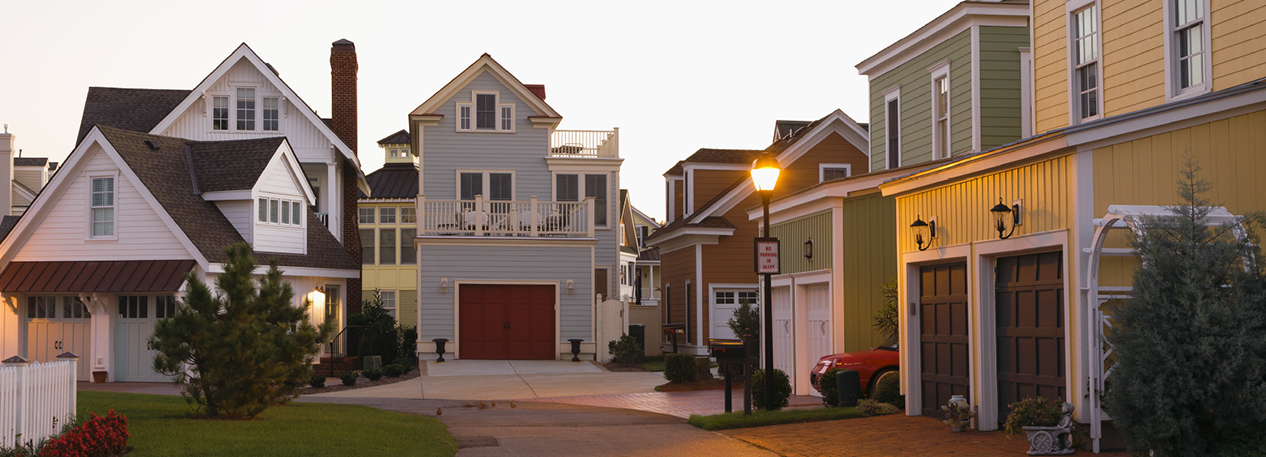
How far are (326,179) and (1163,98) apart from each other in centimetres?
2569

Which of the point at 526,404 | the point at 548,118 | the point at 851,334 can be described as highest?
the point at 548,118

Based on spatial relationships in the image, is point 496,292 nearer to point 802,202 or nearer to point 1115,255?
point 802,202

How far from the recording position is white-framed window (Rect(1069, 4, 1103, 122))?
1658 centimetres

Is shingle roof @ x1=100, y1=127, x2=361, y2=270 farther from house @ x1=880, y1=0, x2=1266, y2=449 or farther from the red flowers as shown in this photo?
house @ x1=880, y1=0, x2=1266, y2=449

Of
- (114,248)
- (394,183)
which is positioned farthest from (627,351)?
(394,183)

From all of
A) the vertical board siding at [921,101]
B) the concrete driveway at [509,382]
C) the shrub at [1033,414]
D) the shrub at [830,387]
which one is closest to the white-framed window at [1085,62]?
the vertical board siding at [921,101]

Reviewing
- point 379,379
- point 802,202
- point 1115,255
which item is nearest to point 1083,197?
point 1115,255

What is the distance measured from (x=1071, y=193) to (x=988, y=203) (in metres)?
1.92

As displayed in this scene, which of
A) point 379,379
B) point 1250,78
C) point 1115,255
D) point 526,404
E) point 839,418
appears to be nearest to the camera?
point 1115,255

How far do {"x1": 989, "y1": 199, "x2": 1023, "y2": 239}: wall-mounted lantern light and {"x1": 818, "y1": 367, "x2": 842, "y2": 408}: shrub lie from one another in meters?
4.93

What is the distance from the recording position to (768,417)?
51.3 feet

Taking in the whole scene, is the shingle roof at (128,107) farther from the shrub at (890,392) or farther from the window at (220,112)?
the shrub at (890,392)

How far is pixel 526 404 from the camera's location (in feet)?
67.2

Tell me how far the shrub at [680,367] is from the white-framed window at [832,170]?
13.0m
